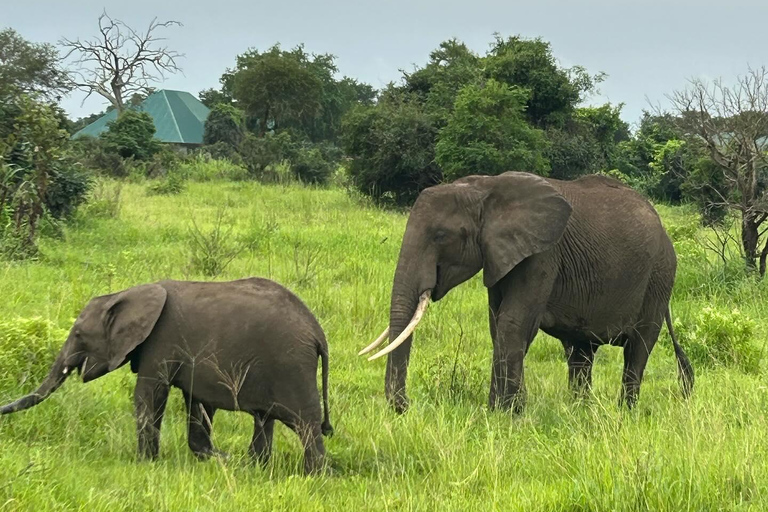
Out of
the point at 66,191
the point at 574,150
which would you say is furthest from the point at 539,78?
the point at 66,191

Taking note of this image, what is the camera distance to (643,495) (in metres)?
3.39

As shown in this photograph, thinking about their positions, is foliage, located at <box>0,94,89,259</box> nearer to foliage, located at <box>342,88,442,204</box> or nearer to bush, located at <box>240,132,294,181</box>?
foliage, located at <box>342,88,442,204</box>

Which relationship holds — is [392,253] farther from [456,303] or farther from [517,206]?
[517,206]

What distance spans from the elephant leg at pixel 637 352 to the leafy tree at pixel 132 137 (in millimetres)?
23898

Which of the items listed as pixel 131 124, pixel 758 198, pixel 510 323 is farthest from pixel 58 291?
pixel 131 124

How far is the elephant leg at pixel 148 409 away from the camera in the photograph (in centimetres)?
430

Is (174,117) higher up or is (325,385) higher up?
(174,117)

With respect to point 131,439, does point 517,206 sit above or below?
above

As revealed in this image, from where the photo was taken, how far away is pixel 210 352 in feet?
13.8

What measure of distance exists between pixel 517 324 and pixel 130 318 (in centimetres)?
260

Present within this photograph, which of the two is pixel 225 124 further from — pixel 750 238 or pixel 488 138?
pixel 750 238

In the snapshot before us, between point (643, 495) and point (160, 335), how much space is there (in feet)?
8.53

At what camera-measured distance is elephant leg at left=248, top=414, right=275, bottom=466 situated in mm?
4426

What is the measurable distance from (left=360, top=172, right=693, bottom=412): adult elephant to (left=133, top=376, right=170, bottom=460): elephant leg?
1.35 m
